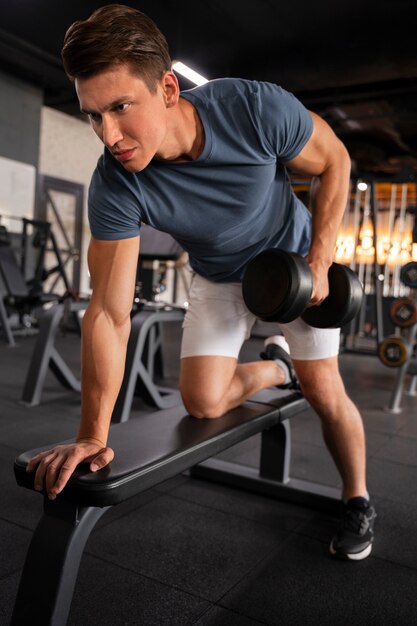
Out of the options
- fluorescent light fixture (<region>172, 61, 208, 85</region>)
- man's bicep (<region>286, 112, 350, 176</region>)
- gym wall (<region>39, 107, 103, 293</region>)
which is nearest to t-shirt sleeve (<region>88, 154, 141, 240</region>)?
man's bicep (<region>286, 112, 350, 176</region>)

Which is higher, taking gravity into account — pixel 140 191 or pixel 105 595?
pixel 140 191

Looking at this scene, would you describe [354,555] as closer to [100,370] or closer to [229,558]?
[229,558]

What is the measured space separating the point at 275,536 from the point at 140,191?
1.02m

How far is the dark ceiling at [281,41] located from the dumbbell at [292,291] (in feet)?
8.01

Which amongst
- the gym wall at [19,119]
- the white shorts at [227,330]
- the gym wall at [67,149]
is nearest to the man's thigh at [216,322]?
the white shorts at [227,330]

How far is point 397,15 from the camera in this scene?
441 centimetres

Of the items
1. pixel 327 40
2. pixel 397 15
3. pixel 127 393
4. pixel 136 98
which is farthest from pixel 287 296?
pixel 327 40

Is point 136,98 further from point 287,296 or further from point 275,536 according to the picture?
point 275,536

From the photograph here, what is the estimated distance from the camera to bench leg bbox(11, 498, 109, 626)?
2.95 feet

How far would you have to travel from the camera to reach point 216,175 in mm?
1238

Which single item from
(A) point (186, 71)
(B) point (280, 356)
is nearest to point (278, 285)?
(B) point (280, 356)

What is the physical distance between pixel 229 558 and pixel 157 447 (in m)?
0.48

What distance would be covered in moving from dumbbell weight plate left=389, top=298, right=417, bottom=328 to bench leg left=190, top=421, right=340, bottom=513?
1674mm

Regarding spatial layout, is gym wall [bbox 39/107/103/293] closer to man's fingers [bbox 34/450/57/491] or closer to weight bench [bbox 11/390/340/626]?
weight bench [bbox 11/390/340/626]
